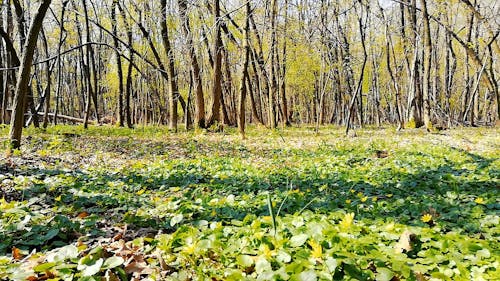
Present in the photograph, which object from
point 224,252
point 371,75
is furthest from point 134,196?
point 371,75

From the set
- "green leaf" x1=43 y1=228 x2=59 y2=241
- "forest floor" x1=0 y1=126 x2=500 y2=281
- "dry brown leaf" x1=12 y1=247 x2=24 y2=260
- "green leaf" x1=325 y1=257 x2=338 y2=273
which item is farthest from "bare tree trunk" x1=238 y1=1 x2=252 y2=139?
"green leaf" x1=325 y1=257 x2=338 y2=273

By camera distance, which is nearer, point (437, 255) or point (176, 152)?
point (437, 255)

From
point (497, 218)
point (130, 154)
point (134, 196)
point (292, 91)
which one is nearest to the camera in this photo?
point (497, 218)

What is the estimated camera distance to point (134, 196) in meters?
4.33

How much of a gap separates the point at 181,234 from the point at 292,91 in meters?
35.1

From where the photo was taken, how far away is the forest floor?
2.02 m

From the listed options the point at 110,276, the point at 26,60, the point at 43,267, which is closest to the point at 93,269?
the point at 110,276

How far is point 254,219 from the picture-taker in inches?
110

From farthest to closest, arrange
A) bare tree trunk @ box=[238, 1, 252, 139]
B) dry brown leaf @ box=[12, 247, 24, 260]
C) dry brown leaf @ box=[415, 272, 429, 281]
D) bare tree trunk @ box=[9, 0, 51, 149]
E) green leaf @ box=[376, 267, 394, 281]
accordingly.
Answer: bare tree trunk @ box=[238, 1, 252, 139], bare tree trunk @ box=[9, 0, 51, 149], dry brown leaf @ box=[12, 247, 24, 260], dry brown leaf @ box=[415, 272, 429, 281], green leaf @ box=[376, 267, 394, 281]

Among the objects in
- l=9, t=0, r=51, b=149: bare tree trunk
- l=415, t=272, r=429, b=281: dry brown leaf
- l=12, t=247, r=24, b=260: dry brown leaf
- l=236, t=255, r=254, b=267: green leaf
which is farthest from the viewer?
l=9, t=0, r=51, b=149: bare tree trunk

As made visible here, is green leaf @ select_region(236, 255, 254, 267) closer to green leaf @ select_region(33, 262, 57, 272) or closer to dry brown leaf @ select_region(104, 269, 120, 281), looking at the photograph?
dry brown leaf @ select_region(104, 269, 120, 281)

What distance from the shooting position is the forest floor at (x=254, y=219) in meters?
2.02

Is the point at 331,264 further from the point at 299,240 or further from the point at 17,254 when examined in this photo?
the point at 17,254

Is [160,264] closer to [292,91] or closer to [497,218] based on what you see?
[497,218]
